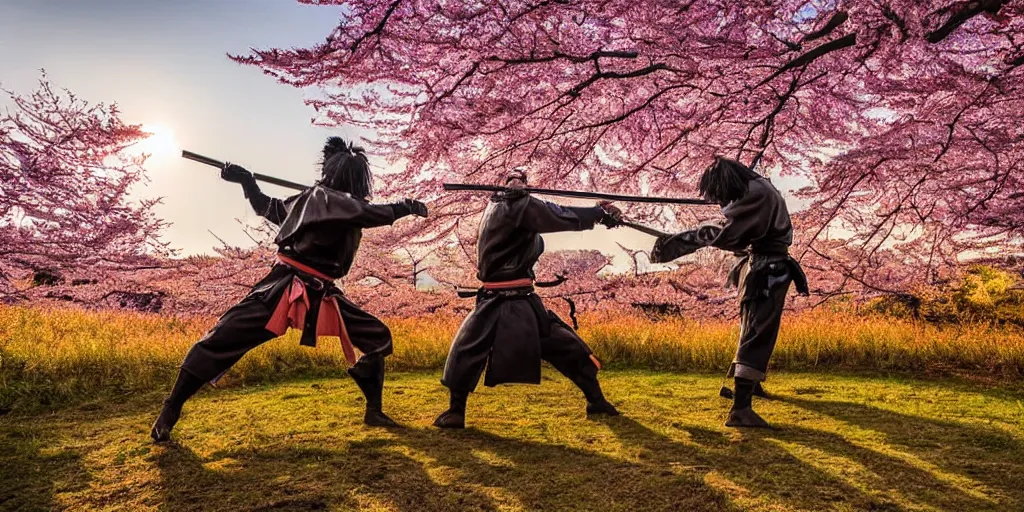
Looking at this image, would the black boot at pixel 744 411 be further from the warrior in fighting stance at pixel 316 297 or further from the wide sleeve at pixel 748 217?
the warrior in fighting stance at pixel 316 297

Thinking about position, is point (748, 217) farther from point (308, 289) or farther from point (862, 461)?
point (308, 289)

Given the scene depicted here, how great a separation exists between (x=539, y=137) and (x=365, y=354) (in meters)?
2.65

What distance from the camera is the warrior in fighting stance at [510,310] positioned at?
384 centimetres

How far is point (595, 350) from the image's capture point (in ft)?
23.2

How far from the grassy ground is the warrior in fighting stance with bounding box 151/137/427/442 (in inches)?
16.5

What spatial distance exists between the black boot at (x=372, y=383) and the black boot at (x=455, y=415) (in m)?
0.31

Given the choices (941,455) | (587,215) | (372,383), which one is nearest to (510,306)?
(587,215)

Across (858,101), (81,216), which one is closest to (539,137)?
(858,101)

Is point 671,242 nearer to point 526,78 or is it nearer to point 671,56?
point 671,56

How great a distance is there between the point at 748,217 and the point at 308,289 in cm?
272

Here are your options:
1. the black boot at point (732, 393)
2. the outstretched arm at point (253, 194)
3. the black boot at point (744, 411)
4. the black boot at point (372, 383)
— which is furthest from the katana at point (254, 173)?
the black boot at point (732, 393)

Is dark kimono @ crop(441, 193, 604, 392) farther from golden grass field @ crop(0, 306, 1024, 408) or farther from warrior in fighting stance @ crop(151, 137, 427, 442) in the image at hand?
golden grass field @ crop(0, 306, 1024, 408)

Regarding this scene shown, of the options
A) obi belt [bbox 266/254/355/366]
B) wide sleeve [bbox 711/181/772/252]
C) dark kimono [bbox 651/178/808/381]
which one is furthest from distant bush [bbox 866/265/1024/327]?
obi belt [bbox 266/254/355/366]

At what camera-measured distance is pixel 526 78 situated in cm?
524
